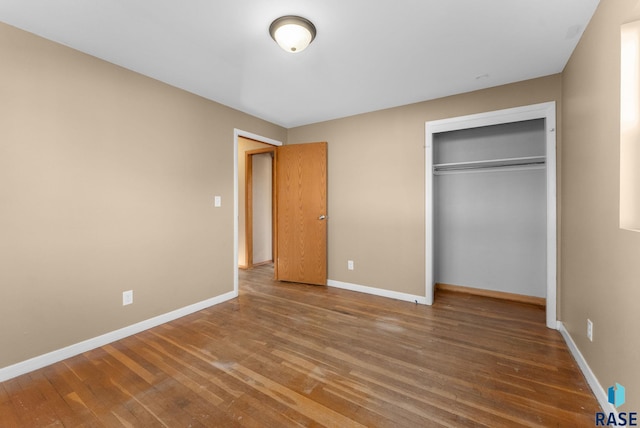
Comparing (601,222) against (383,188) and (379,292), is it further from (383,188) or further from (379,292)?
(379,292)

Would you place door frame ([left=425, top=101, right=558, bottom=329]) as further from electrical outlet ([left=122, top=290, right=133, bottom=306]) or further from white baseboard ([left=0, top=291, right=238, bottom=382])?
electrical outlet ([left=122, top=290, right=133, bottom=306])

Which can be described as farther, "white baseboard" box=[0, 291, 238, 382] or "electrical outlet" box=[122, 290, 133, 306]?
"electrical outlet" box=[122, 290, 133, 306]

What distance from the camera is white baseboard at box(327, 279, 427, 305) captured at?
3.37 metres

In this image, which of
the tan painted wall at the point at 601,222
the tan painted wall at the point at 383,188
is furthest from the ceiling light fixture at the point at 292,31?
the tan painted wall at the point at 383,188

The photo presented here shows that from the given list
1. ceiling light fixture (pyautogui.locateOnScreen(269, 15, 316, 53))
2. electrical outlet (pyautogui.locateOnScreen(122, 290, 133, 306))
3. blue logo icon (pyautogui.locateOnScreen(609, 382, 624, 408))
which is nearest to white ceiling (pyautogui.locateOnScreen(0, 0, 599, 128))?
ceiling light fixture (pyautogui.locateOnScreen(269, 15, 316, 53))

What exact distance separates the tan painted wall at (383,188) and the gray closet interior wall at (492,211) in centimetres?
59

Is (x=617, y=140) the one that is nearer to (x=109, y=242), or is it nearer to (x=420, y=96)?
(x=420, y=96)

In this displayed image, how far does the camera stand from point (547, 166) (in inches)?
104

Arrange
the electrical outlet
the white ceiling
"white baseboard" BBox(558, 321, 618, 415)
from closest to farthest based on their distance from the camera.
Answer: "white baseboard" BBox(558, 321, 618, 415) < the white ceiling < the electrical outlet

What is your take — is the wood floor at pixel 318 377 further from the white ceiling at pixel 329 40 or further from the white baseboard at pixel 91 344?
the white ceiling at pixel 329 40

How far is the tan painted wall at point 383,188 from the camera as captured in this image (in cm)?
332

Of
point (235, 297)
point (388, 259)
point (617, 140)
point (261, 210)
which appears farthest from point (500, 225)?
point (261, 210)

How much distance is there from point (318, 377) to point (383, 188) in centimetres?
240

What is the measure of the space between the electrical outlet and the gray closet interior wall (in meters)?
3.58
